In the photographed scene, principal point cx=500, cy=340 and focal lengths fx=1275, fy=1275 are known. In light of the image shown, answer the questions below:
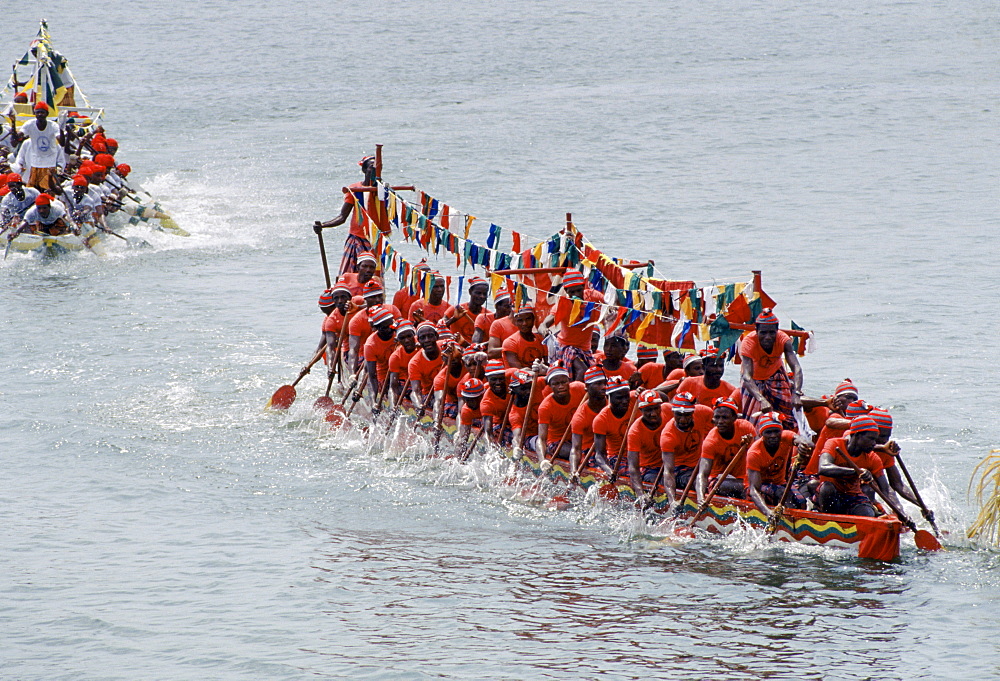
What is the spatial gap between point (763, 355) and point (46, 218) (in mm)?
20486

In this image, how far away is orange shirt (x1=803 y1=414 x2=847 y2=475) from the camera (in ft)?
43.1

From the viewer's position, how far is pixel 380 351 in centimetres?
1794

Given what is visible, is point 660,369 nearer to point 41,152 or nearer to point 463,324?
point 463,324

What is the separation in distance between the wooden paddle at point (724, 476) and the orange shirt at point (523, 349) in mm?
3795

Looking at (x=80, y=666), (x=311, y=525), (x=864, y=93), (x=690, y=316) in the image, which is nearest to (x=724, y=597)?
(x=690, y=316)

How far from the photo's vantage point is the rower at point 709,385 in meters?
14.4

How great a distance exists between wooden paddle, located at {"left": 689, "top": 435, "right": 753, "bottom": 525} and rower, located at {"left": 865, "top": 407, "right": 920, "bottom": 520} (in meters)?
1.28

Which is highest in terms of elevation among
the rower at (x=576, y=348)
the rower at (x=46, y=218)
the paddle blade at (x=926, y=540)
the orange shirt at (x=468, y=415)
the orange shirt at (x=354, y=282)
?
the rower at (x=46, y=218)

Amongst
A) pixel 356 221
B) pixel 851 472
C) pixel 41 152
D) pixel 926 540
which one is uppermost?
pixel 41 152

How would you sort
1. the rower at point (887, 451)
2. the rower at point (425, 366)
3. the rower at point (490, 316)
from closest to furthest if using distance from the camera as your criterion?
the rower at point (887, 451) → the rower at point (425, 366) → the rower at point (490, 316)

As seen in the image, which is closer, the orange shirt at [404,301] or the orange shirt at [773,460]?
the orange shirt at [773,460]

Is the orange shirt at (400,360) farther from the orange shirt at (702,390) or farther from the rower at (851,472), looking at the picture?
the rower at (851,472)

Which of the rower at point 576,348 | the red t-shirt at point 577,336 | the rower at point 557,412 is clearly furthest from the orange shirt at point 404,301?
the rower at point 557,412

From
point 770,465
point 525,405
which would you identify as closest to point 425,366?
point 525,405
